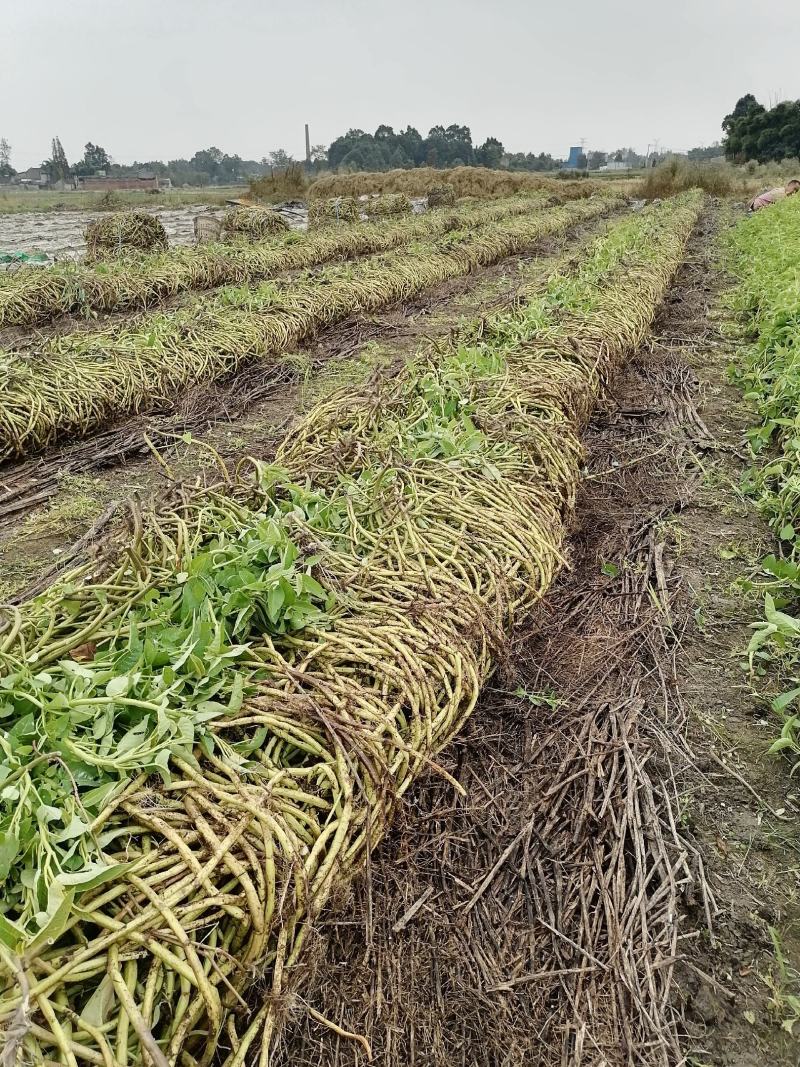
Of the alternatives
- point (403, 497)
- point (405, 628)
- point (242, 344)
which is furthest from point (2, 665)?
point (242, 344)

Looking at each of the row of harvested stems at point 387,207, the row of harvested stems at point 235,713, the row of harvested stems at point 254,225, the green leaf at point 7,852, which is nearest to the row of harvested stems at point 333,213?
the row of harvested stems at point 387,207

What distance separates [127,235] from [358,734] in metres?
14.5

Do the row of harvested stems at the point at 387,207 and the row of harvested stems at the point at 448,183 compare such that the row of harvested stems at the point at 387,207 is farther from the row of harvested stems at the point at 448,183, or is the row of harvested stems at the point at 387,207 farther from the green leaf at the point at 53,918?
the green leaf at the point at 53,918

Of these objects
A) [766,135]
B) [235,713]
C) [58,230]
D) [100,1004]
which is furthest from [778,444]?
[766,135]

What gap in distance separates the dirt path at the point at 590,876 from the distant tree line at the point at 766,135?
52.2 m

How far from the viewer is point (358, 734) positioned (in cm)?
170

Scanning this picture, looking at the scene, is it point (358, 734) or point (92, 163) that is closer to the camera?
point (358, 734)

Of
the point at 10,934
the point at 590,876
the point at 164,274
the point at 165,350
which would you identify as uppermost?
the point at 10,934

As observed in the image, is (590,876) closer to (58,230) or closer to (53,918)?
(53,918)

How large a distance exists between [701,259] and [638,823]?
13.8m

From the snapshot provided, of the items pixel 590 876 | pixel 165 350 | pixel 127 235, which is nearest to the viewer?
pixel 590 876

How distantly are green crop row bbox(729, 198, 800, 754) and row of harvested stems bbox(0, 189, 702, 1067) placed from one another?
94cm

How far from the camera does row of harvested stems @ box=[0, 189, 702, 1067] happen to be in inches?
46.4

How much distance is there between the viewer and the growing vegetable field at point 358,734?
1.25 m
